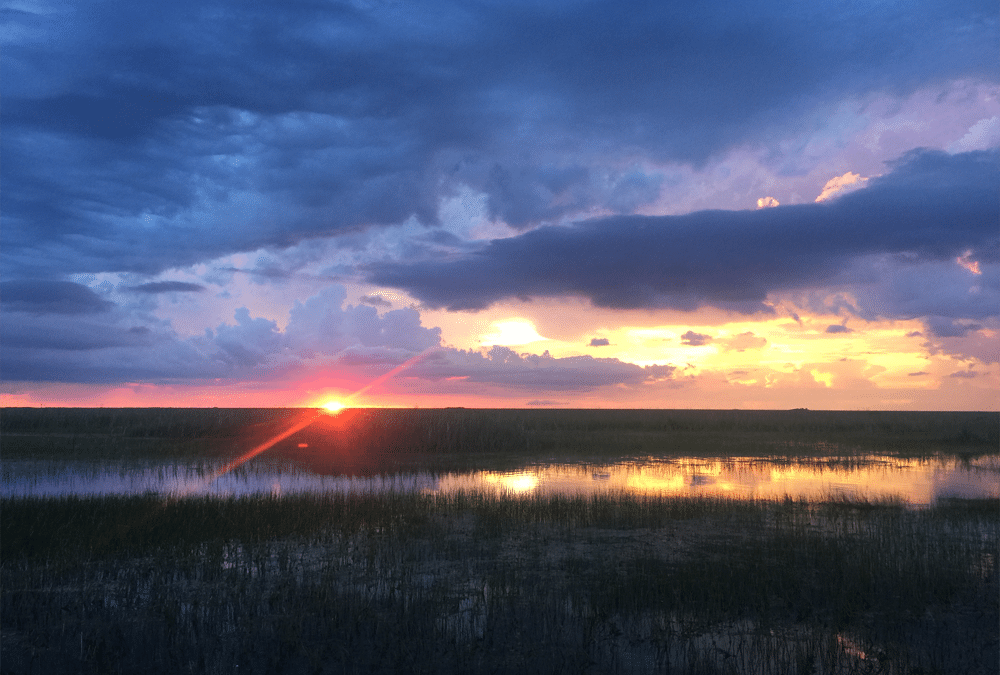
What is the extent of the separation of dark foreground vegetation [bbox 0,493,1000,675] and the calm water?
538 cm

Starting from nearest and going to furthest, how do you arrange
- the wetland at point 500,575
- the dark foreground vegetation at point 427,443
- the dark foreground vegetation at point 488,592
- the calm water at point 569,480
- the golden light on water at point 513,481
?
the dark foreground vegetation at point 488,592, the wetland at point 500,575, the calm water at point 569,480, the golden light on water at point 513,481, the dark foreground vegetation at point 427,443

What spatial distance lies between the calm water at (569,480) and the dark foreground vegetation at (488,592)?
538cm

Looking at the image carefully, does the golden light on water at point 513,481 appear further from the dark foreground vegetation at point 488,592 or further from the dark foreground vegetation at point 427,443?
the dark foreground vegetation at point 488,592

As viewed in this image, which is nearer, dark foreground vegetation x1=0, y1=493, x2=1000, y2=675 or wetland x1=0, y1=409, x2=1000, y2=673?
dark foreground vegetation x1=0, y1=493, x2=1000, y2=675

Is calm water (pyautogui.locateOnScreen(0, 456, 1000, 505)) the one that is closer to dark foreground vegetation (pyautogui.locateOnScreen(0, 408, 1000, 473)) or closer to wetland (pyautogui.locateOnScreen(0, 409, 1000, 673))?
wetland (pyautogui.locateOnScreen(0, 409, 1000, 673))

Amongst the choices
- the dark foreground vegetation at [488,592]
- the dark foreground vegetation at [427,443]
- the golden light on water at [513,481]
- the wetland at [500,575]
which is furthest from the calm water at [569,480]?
the dark foreground vegetation at [488,592]

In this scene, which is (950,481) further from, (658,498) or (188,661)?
(188,661)

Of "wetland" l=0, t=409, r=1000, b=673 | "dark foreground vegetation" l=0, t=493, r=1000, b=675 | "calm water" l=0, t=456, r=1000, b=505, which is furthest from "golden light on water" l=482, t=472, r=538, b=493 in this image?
"dark foreground vegetation" l=0, t=493, r=1000, b=675

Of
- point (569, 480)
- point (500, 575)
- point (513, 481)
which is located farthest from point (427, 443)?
point (500, 575)

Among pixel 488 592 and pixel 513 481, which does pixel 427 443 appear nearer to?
pixel 513 481

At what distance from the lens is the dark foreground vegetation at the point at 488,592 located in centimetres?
792

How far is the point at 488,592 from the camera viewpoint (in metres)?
10.3

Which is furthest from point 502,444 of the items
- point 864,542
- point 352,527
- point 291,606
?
point 291,606

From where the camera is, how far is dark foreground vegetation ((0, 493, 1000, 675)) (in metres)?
7.92
